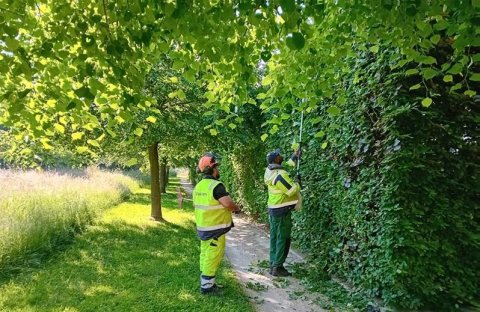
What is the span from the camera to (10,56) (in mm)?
2908

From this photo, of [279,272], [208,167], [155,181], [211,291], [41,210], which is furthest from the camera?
[155,181]

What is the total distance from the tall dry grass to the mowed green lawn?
1.46 feet

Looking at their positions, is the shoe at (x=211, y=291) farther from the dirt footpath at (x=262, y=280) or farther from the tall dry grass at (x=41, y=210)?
the tall dry grass at (x=41, y=210)

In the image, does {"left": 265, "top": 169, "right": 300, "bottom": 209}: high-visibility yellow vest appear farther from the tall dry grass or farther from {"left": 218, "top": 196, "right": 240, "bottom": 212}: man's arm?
the tall dry grass

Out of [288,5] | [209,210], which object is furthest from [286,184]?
[288,5]

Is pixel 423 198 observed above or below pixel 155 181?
above

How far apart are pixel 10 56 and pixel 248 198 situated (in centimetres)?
1069

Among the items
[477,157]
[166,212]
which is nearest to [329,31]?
[477,157]

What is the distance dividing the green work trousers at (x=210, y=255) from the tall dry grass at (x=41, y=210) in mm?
3540

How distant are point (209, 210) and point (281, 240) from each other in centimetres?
178

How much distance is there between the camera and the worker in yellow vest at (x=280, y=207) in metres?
6.54

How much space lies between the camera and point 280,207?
6.72 metres

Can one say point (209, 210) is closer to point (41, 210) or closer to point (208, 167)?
point (208, 167)

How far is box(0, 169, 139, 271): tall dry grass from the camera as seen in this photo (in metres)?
6.92
